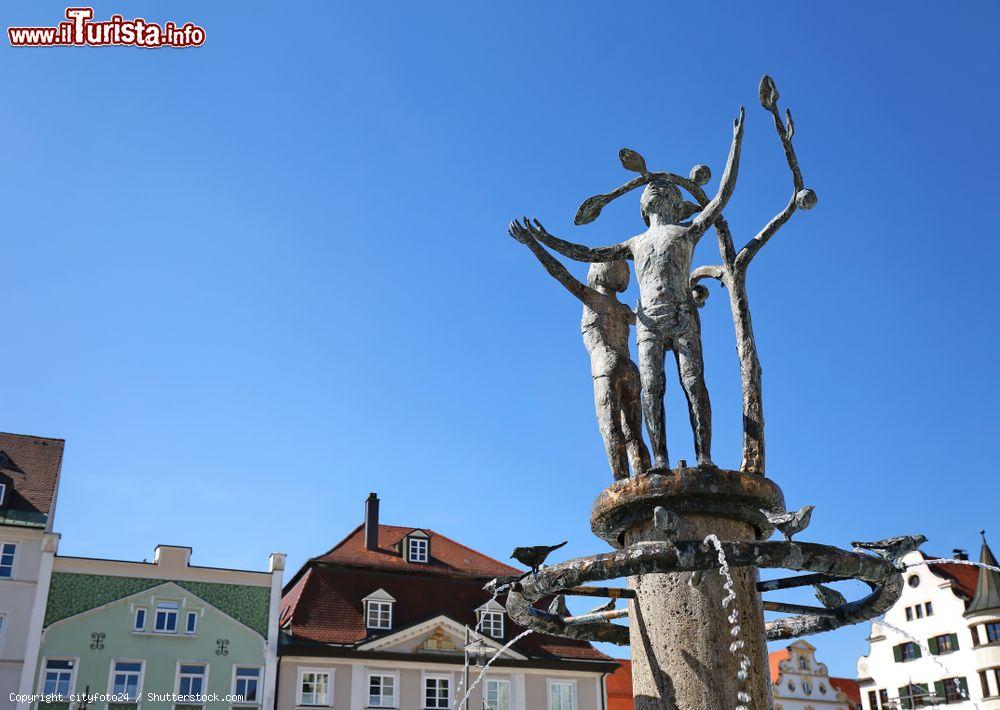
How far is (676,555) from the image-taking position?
20.4 feet

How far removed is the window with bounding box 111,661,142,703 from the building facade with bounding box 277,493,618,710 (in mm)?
4553

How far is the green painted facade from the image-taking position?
3259 cm

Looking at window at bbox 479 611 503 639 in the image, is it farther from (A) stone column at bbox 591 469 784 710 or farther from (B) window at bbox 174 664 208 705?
(A) stone column at bbox 591 469 784 710

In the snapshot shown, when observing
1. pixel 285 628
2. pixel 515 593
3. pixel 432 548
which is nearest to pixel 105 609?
pixel 285 628

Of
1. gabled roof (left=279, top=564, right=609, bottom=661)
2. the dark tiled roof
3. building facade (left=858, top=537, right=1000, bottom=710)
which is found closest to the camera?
the dark tiled roof

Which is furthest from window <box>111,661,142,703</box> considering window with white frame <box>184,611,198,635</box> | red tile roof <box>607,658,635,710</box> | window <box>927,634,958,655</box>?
window <box>927,634,958,655</box>

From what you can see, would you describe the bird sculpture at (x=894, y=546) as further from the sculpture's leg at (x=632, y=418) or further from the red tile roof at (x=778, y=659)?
the red tile roof at (x=778, y=659)

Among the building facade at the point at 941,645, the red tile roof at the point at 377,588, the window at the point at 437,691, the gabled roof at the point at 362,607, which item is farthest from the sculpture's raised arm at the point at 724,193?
the building facade at the point at 941,645

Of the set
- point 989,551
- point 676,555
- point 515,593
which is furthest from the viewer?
point 989,551

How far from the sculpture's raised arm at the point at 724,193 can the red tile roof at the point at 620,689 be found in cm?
3875

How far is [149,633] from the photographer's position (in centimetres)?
3381

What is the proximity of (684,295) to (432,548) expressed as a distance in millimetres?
35824

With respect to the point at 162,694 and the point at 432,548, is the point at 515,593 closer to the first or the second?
the point at 162,694

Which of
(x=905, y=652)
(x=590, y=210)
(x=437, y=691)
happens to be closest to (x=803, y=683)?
(x=905, y=652)
